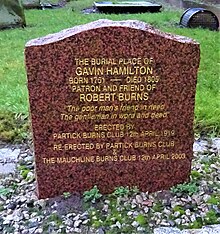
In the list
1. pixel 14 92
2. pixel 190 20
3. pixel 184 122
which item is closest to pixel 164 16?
pixel 190 20

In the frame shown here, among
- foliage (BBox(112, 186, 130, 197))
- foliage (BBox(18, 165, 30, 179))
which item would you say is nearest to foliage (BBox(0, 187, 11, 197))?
foliage (BBox(18, 165, 30, 179))

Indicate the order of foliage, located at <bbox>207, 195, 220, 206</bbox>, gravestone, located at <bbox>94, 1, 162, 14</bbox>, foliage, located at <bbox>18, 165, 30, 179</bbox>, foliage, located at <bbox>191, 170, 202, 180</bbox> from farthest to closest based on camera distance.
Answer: gravestone, located at <bbox>94, 1, 162, 14</bbox>
foliage, located at <bbox>18, 165, 30, 179</bbox>
foliage, located at <bbox>191, 170, 202, 180</bbox>
foliage, located at <bbox>207, 195, 220, 206</bbox>

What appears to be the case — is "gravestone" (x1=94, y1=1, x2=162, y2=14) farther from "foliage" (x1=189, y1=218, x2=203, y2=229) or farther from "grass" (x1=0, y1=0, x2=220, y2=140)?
"foliage" (x1=189, y1=218, x2=203, y2=229)

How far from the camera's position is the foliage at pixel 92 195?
2.82m

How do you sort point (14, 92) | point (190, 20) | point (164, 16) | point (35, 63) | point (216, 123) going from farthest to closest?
point (164, 16) < point (190, 20) < point (14, 92) < point (216, 123) < point (35, 63)

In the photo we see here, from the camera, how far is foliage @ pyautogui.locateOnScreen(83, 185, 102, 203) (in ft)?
9.25

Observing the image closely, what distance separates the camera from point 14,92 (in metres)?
4.70

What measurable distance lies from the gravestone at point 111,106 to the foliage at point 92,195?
5 centimetres

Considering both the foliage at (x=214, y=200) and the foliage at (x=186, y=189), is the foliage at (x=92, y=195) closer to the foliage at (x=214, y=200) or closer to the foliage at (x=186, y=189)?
the foliage at (x=186, y=189)

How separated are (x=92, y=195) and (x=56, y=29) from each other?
587 centimetres

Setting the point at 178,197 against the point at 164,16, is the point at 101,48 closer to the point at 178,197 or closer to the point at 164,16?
the point at 178,197

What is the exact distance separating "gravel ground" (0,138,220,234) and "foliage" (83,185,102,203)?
0.09ft

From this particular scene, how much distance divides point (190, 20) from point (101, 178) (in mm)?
6289

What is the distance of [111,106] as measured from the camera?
2738 millimetres
